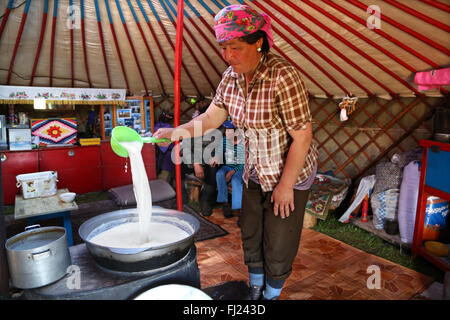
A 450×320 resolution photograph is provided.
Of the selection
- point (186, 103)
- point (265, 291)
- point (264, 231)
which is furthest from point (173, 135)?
point (186, 103)

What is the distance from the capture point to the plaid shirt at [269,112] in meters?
1.01

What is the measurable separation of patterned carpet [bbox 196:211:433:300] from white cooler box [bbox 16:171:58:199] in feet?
4.37

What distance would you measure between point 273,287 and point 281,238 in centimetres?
24

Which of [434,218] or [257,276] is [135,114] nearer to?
[257,276]

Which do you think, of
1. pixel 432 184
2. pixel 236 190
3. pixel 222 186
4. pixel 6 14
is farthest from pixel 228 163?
pixel 6 14

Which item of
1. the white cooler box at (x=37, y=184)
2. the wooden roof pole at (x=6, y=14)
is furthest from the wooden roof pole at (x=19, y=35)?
the white cooler box at (x=37, y=184)

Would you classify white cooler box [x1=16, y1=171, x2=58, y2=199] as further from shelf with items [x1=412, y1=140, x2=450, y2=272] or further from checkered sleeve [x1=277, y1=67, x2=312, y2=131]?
shelf with items [x1=412, y1=140, x2=450, y2=272]

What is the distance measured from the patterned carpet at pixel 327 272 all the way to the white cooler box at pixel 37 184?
52.4 inches

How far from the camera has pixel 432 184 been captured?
1898mm

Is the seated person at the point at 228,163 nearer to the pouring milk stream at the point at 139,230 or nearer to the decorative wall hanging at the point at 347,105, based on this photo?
the decorative wall hanging at the point at 347,105

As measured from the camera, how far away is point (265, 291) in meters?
1.27

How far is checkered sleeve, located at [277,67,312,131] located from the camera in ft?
3.28

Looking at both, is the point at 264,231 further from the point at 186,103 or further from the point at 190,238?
the point at 186,103

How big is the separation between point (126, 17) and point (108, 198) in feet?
6.95
